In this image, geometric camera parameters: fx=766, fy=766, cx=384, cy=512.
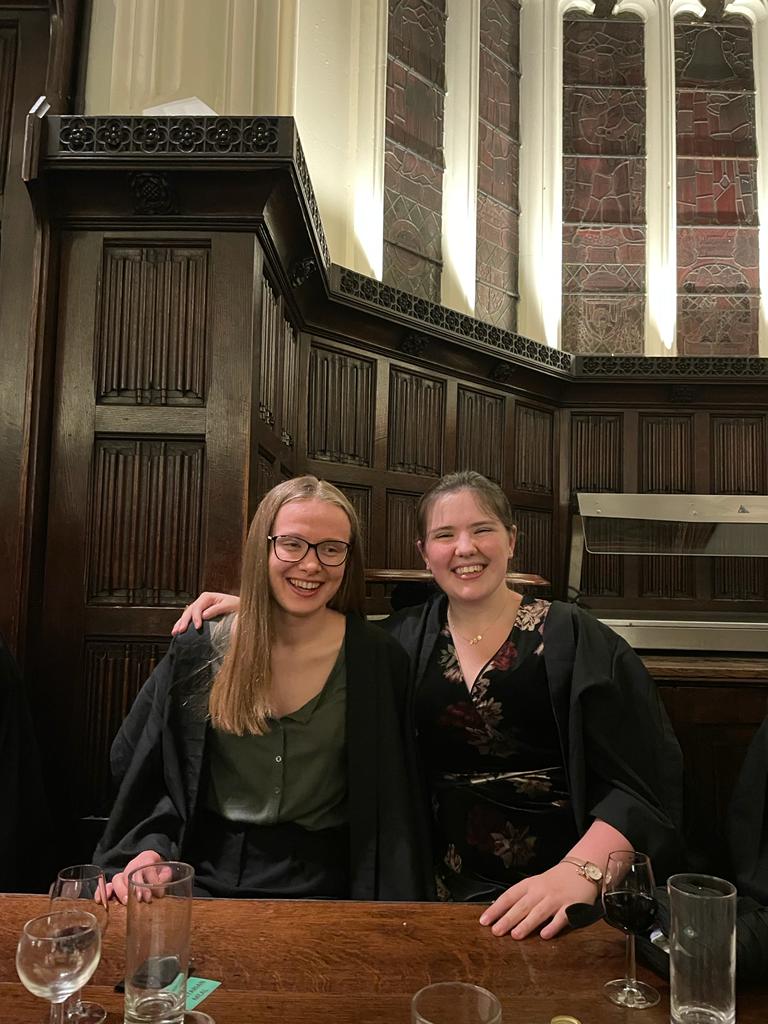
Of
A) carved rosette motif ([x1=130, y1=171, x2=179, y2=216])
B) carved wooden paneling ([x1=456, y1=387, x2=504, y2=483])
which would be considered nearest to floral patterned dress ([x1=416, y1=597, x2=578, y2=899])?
carved rosette motif ([x1=130, y1=171, x2=179, y2=216])

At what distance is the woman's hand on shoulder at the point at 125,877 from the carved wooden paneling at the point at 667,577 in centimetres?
407

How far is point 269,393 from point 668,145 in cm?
409

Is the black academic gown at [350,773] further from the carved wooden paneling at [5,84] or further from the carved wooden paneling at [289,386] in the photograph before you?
the carved wooden paneling at [5,84]

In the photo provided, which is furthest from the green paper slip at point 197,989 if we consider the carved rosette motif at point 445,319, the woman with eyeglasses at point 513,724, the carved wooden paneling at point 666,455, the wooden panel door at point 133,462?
the carved wooden paneling at point 666,455

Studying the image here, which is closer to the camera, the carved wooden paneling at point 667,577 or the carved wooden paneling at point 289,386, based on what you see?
the carved wooden paneling at point 289,386

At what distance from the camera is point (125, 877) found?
139 cm

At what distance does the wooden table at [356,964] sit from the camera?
96 centimetres

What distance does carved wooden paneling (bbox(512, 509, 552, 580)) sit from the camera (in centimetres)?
484

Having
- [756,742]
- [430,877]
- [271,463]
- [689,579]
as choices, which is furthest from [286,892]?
[689,579]

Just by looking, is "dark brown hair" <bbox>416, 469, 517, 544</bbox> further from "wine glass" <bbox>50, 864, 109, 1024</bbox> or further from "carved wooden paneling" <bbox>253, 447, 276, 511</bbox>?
"wine glass" <bbox>50, 864, 109, 1024</bbox>

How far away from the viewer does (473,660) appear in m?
1.94

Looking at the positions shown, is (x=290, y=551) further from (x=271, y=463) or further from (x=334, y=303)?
(x=334, y=303)

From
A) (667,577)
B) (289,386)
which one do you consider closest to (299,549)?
(289,386)

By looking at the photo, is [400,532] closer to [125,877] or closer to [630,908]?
[125,877]
